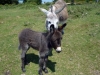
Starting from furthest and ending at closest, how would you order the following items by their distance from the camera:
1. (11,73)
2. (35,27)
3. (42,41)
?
1. (35,27)
2. (11,73)
3. (42,41)

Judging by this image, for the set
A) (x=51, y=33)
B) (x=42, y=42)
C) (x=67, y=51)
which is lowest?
(x=67, y=51)

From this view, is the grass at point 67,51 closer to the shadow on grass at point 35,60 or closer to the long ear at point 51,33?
the shadow on grass at point 35,60

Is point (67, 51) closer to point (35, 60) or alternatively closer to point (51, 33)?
point (35, 60)

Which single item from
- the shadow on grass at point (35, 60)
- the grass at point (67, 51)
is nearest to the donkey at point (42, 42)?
the shadow on grass at point (35, 60)

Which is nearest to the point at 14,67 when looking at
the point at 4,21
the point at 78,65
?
the point at 78,65

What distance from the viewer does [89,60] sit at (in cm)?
834

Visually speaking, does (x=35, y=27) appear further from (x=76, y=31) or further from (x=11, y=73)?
(x=11, y=73)

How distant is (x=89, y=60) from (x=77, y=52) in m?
0.69

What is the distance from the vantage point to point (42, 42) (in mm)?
6797

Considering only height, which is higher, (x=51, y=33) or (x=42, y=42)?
(x=51, y=33)

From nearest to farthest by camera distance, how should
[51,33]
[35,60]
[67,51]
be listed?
[51,33] < [35,60] < [67,51]

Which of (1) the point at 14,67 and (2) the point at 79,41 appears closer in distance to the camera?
(1) the point at 14,67

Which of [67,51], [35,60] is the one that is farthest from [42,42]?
[67,51]

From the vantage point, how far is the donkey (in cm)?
629
